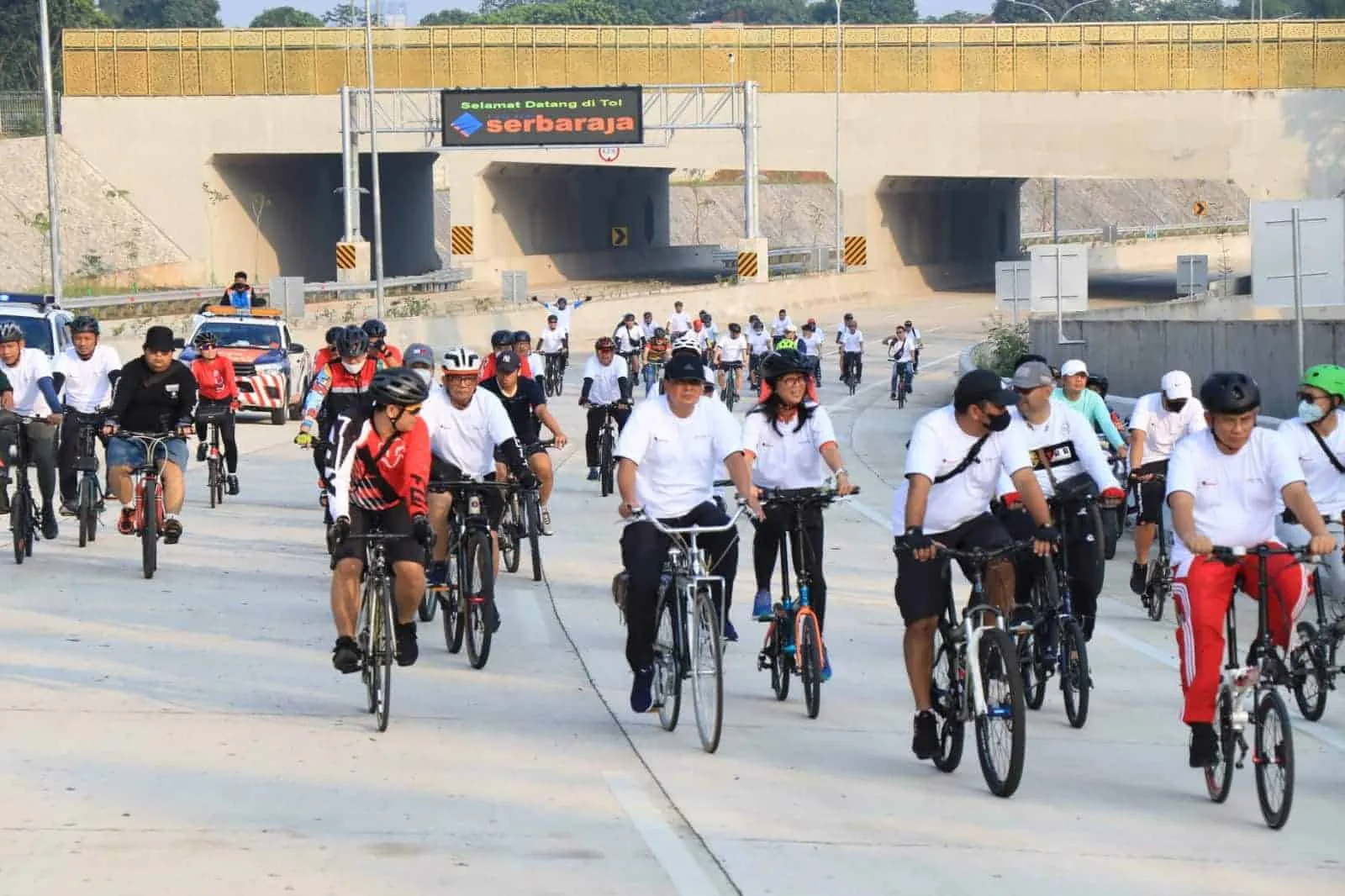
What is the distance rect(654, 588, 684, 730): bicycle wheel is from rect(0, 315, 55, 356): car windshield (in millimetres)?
16940

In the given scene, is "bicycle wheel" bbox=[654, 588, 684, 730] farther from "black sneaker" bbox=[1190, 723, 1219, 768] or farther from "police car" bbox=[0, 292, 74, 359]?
"police car" bbox=[0, 292, 74, 359]

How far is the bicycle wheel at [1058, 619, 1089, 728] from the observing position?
1119 cm

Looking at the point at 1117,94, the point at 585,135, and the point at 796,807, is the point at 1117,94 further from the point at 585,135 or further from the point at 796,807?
the point at 796,807

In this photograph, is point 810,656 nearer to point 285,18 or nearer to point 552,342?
point 552,342

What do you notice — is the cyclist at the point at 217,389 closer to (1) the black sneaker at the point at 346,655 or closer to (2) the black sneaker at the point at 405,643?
(2) the black sneaker at the point at 405,643

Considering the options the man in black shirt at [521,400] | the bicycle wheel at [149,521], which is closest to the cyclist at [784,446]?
the man in black shirt at [521,400]

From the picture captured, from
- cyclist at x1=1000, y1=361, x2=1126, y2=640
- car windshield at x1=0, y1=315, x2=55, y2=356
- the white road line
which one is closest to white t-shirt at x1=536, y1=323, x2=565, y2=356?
car windshield at x1=0, y1=315, x2=55, y2=356

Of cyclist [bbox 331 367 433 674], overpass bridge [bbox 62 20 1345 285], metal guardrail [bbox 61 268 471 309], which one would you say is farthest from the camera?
overpass bridge [bbox 62 20 1345 285]

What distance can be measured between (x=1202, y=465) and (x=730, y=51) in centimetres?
7031

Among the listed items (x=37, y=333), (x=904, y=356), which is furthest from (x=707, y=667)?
(x=904, y=356)

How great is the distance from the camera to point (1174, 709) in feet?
39.4

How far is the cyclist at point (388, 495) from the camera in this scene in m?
10.8

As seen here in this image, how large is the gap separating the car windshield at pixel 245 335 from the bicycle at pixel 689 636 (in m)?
24.5

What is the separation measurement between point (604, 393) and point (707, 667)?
1435 cm
